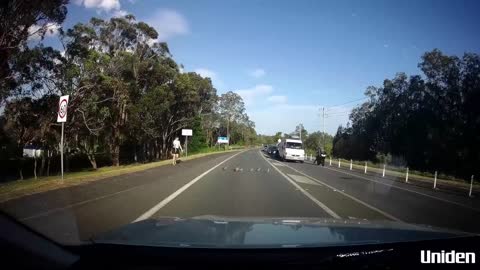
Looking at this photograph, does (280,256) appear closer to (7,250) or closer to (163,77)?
(7,250)

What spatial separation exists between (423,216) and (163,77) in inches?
1624

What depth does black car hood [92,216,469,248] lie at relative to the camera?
471 centimetres

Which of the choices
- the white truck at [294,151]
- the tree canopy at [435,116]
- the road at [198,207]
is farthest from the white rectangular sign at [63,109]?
the tree canopy at [435,116]

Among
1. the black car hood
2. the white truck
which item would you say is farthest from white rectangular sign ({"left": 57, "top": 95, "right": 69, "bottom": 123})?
the white truck

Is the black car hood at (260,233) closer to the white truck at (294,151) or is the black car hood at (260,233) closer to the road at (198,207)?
the road at (198,207)

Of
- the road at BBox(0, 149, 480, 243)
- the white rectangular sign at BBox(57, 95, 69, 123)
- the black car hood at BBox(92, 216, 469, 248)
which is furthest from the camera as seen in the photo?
the white rectangular sign at BBox(57, 95, 69, 123)

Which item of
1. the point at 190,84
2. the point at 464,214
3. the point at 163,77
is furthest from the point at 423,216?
the point at 190,84

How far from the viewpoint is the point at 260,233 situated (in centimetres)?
552

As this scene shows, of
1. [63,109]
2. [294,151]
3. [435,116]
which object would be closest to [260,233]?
[63,109]

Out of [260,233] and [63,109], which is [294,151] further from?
[260,233]

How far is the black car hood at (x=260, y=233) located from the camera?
15.5ft

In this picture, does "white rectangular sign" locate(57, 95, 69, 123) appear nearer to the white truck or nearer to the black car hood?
the black car hood

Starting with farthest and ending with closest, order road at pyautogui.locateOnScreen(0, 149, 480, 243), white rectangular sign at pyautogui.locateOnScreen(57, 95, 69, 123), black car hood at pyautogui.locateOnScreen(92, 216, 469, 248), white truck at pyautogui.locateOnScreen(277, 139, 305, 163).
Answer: white truck at pyautogui.locateOnScreen(277, 139, 305, 163)
white rectangular sign at pyautogui.locateOnScreen(57, 95, 69, 123)
road at pyautogui.locateOnScreen(0, 149, 480, 243)
black car hood at pyautogui.locateOnScreen(92, 216, 469, 248)

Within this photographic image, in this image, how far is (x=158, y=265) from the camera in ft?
13.6
